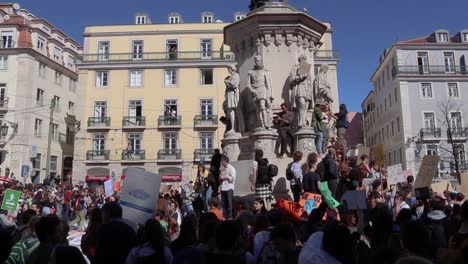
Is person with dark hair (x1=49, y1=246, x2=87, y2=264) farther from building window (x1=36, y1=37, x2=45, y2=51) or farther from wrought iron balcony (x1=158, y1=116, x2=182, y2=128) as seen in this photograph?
building window (x1=36, y1=37, x2=45, y2=51)

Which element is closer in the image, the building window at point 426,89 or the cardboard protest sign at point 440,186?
the cardboard protest sign at point 440,186

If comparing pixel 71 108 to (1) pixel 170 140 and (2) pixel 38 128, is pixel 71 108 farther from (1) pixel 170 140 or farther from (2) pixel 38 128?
(1) pixel 170 140

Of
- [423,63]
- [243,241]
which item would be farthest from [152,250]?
[423,63]

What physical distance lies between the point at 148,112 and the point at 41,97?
41.1ft

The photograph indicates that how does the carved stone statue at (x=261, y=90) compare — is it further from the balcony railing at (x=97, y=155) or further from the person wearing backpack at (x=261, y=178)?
the balcony railing at (x=97, y=155)

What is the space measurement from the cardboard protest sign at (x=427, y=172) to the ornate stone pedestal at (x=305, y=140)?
277 cm

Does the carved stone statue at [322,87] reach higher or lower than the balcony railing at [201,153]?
lower

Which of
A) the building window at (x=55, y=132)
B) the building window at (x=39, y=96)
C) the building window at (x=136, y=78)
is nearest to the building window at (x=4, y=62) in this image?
the building window at (x=39, y=96)

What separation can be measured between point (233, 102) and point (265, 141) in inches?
60.6

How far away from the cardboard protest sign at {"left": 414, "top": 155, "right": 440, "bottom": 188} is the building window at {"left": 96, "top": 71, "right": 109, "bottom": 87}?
148 ft

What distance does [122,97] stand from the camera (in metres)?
50.1

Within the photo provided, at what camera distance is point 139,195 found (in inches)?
243

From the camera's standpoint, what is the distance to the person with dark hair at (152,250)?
4113 mm

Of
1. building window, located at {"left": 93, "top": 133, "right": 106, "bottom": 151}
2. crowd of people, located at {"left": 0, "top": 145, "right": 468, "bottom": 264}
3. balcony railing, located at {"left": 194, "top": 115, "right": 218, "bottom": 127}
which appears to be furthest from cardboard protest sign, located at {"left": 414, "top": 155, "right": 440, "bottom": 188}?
building window, located at {"left": 93, "top": 133, "right": 106, "bottom": 151}
